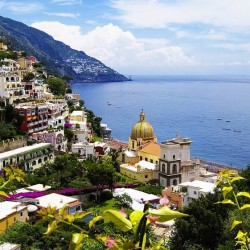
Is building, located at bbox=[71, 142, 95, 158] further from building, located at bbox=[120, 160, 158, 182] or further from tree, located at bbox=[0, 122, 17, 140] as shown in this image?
tree, located at bbox=[0, 122, 17, 140]

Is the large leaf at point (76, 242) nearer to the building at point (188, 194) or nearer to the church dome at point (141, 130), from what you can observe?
the building at point (188, 194)

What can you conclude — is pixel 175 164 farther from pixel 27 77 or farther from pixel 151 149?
pixel 27 77

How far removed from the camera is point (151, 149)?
3522 cm

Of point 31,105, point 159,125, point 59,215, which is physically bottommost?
point 159,125

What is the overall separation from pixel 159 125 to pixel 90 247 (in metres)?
61.4

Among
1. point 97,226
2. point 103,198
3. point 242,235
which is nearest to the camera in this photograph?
point 242,235

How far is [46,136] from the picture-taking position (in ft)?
108

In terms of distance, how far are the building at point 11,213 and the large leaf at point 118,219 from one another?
16644 millimetres

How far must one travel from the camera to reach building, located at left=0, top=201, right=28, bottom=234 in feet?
57.1

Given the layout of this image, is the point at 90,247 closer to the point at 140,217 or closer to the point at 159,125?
the point at 140,217

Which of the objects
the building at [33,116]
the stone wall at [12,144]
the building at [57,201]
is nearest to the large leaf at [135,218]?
the building at [57,201]

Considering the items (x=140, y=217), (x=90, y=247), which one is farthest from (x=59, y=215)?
(x=90, y=247)

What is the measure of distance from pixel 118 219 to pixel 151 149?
33845 millimetres

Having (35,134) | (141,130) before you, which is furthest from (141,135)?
(35,134)
